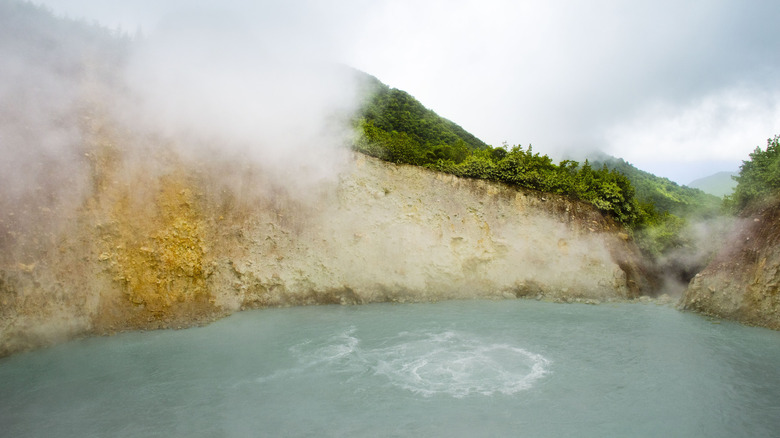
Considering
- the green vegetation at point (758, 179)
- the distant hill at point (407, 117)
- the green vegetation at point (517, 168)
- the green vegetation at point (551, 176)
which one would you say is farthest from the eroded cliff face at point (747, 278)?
the distant hill at point (407, 117)

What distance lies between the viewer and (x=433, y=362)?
11078 millimetres

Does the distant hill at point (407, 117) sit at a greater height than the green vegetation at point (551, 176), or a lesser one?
greater

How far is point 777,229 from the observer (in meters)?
14.8

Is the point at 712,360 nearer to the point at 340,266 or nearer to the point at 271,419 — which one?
the point at 271,419

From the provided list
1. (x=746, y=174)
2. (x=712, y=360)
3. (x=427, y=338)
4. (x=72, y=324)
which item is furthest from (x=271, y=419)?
(x=746, y=174)

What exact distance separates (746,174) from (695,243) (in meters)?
3.86

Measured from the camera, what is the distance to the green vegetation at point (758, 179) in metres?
15.9

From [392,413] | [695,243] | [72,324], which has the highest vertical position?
[695,243]

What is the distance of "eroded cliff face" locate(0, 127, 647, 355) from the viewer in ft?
43.0

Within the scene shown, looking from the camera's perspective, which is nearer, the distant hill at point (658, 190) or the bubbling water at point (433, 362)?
the bubbling water at point (433, 362)

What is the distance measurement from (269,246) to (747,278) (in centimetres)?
1731

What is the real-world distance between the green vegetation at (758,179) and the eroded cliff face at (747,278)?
66 cm

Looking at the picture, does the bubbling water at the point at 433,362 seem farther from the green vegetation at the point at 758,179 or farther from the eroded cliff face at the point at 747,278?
the green vegetation at the point at 758,179

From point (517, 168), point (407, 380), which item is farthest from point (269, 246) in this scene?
point (517, 168)
